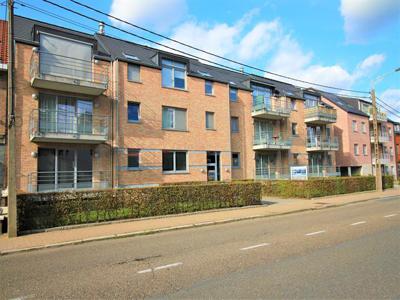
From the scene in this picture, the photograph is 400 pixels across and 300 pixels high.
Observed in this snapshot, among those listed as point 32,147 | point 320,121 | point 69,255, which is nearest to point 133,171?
point 32,147

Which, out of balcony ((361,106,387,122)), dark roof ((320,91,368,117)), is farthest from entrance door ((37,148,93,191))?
balcony ((361,106,387,122))

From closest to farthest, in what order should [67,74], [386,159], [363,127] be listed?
[67,74]
[363,127]
[386,159]

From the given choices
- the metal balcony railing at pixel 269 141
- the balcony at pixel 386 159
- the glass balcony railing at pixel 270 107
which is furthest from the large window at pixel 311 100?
the balcony at pixel 386 159

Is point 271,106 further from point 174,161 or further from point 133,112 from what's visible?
point 133,112

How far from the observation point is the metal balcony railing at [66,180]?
51.5 ft

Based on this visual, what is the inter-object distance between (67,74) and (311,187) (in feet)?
49.0

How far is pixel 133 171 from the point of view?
1877 centimetres

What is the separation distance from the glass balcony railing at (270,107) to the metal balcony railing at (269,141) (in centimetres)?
165

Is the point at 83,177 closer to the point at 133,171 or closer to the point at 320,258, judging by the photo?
the point at 133,171

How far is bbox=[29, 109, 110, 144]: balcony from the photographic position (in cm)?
1554

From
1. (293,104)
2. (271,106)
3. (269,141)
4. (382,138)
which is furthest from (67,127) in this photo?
(382,138)

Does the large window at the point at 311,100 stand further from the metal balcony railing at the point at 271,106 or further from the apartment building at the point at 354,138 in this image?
the metal balcony railing at the point at 271,106

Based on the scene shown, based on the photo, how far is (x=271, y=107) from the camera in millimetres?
26875

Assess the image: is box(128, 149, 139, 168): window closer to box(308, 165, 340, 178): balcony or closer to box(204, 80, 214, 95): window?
box(204, 80, 214, 95): window
